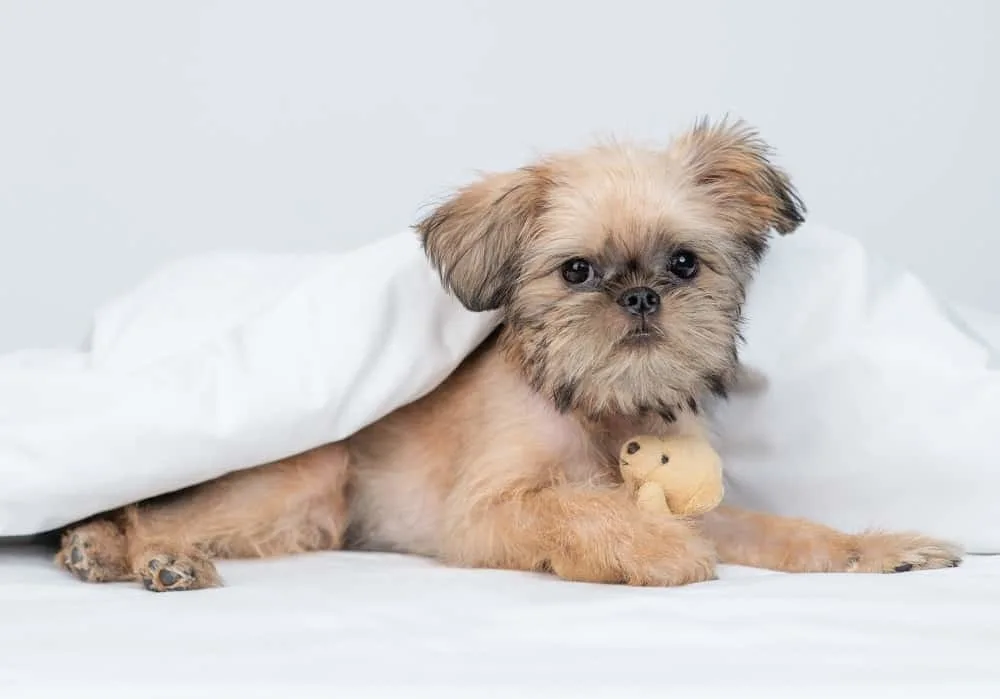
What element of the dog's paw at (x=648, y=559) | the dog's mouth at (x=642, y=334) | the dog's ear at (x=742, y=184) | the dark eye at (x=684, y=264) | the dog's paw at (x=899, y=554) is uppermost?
the dog's ear at (x=742, y=184)

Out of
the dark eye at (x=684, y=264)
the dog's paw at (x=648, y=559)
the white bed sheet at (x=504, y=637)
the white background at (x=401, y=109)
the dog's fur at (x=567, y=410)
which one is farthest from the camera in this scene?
the white background at (x=401, y=109)

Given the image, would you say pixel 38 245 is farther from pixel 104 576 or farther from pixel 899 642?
pixel 899 642

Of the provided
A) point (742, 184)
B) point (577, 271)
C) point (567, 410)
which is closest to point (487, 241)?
point (577, 271)

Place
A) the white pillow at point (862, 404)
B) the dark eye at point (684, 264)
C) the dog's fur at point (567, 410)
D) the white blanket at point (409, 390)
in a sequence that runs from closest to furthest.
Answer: the dog's fur at point (567, 410) < the dark eye at point (684, 264) < the white blanket at point (409, 390) < the white pillow at point (862, 404)

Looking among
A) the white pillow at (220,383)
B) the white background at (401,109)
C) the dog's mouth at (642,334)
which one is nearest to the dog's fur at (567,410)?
the dog's mouth at (642,334)

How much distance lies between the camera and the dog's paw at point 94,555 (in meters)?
3.13

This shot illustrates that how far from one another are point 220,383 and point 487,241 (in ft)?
2.19

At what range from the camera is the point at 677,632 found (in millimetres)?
2449

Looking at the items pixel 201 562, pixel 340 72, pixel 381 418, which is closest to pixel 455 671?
pixel 201 562

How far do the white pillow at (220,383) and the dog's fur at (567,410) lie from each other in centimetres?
13

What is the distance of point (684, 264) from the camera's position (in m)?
3.13

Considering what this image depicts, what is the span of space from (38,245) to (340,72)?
1191mm

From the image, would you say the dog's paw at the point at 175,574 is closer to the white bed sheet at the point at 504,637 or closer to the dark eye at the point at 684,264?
the white bed sheet at the point at 504,637

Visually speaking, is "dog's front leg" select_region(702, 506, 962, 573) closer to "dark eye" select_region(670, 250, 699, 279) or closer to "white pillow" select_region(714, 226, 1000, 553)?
"white pillow" select_region(714, 226, 1000, 553)
